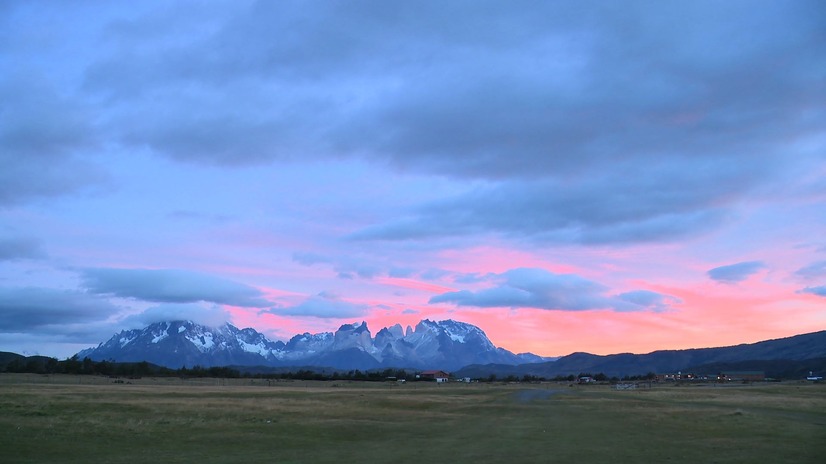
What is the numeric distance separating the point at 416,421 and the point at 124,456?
77.0ft

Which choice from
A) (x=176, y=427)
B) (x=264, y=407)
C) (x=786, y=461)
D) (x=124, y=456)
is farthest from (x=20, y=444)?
(x=786, y=461)

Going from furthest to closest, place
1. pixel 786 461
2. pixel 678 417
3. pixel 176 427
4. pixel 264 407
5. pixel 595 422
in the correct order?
pixel 264 407 → pixel 678 417 → pixel 595 422 → pixel 176 427 → pixel 786 461

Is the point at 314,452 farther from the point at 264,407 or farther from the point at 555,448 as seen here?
the point at 264,407

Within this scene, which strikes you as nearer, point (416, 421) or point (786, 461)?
point (786, 461)

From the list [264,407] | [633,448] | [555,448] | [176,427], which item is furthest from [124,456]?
[264,407]

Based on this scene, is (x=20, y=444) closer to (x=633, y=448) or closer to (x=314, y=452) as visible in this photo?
(x=314, y=452)

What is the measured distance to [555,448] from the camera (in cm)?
2961

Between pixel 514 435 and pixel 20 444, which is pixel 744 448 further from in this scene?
pixel 20 444

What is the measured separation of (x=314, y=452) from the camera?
29.9m

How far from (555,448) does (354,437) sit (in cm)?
1245

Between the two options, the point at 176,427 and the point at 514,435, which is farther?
the point at 176,427

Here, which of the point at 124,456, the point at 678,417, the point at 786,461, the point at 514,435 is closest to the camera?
the point at 786,461

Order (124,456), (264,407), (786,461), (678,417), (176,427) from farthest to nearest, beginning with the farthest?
(264,407) < (678,417) < (176,427) < (124,456) < (786,461)

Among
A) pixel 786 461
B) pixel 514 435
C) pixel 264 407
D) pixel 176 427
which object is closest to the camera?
pixel 786 461
